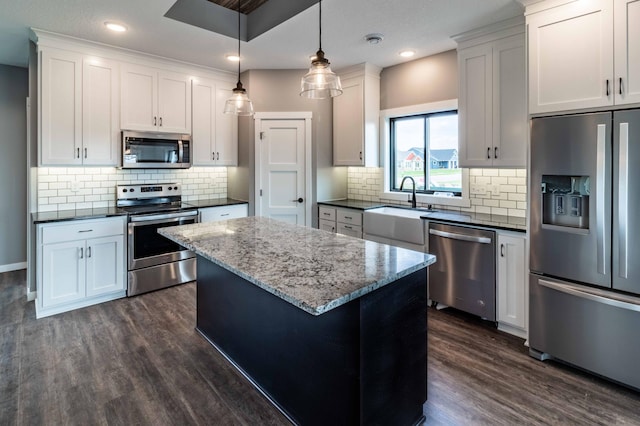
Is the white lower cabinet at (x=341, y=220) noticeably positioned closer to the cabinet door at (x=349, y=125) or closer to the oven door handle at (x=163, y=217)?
the cabinet door at (x=349, y=125)

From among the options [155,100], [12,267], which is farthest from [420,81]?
[12,267]

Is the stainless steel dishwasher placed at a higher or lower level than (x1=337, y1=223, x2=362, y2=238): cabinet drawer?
lower

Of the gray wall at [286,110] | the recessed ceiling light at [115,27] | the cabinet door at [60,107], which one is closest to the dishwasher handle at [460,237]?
the gray wall at [286,110]

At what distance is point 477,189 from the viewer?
3760mm

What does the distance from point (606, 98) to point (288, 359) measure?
2608mm

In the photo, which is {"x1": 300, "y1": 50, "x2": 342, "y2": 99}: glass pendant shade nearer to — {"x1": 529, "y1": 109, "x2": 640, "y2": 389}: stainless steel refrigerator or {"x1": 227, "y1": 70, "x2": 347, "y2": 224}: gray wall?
{"x1": 529, "y1": 109, "x2": 640, "y2": 389}: stainless steel refrigerator

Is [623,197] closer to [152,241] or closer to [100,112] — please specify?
[152,241]

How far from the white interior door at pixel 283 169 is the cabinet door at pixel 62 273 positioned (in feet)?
6.76

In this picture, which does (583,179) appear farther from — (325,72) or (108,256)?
(108,256)

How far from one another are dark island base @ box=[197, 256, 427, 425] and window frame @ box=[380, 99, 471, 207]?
2153 mm

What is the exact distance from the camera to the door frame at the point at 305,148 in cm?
466

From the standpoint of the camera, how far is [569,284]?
8.17 feet

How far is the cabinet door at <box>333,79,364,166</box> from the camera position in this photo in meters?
4.53

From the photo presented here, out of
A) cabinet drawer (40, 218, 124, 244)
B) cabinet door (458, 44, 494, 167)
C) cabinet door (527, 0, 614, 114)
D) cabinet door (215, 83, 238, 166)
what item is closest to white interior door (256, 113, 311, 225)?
cabinet door (215, 83, 238, 166)
